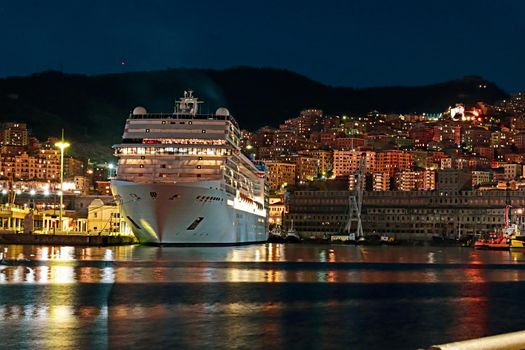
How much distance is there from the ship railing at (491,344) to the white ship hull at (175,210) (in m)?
57.8

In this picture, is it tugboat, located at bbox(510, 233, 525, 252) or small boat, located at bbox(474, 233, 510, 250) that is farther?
small boat, located at bbox(474, 233, 510, 250)

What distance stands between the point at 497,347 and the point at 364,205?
14550 cm

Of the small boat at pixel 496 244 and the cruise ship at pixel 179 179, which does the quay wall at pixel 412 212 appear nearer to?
the small boat at pixel 496 244

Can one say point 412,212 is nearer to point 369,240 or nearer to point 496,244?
point 369,240

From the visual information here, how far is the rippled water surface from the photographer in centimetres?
1867

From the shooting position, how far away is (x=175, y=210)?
234 ft

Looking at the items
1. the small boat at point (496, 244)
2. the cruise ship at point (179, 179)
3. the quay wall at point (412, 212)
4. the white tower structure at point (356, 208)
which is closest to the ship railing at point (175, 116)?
the cruise ship at point (179, 179)

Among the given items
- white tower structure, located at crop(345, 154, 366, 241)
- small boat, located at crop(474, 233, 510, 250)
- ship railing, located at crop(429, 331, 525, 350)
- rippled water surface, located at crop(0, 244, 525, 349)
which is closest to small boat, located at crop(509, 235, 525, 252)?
small boat, located at crop(474, 233, 510, 250)

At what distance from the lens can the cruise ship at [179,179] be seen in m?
71.4

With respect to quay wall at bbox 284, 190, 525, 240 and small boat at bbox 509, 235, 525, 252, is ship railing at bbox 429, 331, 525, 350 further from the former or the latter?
quay wall at bbox 284, 190, 525, 240

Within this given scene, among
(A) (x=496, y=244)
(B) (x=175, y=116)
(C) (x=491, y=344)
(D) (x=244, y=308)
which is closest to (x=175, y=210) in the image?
(B) (x=175, y=116)

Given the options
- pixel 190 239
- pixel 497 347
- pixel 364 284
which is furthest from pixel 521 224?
pixel 497 347

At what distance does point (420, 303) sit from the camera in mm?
27094

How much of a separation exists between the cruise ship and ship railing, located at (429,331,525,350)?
57.8 m
